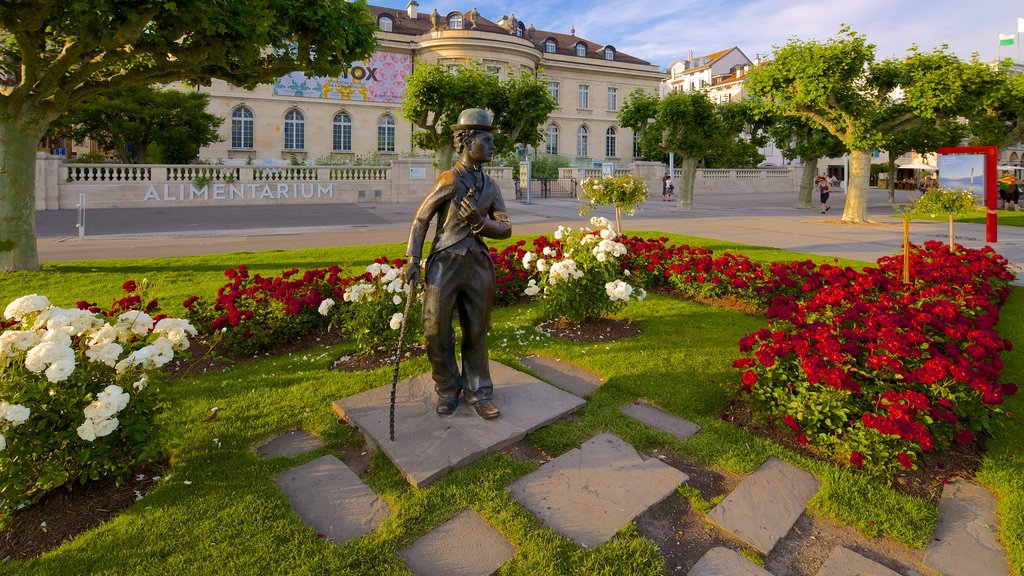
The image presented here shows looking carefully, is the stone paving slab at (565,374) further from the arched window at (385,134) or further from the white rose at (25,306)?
the arched window at (385,134)

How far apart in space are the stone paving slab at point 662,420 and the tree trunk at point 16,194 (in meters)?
9.38

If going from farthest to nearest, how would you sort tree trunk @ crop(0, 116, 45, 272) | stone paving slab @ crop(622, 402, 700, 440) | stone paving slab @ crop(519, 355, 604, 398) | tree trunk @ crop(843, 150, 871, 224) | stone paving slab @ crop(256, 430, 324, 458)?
tree trunk @ crop(843, 150, 871, 224) → tree trunk @ crop(0, 116, 45, 272) → stone paving slab @ crop(519, 355, 604, 398) → stone paving slab @ crop(622, 402, 700, 440) → stone paving slab @ crop(256, 430, 324, 458)

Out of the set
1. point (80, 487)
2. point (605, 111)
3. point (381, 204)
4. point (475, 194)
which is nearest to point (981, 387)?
point (475, 194)

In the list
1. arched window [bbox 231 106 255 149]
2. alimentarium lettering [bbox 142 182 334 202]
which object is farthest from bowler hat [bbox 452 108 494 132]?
arched window [bbox 231 106 255 149]

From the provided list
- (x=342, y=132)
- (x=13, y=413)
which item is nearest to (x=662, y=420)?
(x=13, y=413)

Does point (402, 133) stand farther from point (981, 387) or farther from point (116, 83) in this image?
point (981, 387)

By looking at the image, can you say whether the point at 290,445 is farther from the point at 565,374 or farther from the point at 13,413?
the point at 565,374

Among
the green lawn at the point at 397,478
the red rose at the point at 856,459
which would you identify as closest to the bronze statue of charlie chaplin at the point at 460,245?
the green lawn at the point at 397,478

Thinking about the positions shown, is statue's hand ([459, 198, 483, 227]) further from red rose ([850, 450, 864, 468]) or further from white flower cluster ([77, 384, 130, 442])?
red rose ([850, 450, 864, 468])

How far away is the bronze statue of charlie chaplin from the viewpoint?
11.5 feet

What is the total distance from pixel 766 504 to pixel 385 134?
43.9 meters

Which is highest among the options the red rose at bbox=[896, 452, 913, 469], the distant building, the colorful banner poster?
the distant building

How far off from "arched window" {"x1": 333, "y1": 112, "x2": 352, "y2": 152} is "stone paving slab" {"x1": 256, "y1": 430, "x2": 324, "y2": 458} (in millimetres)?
41543

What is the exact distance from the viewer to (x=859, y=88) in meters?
18.8
